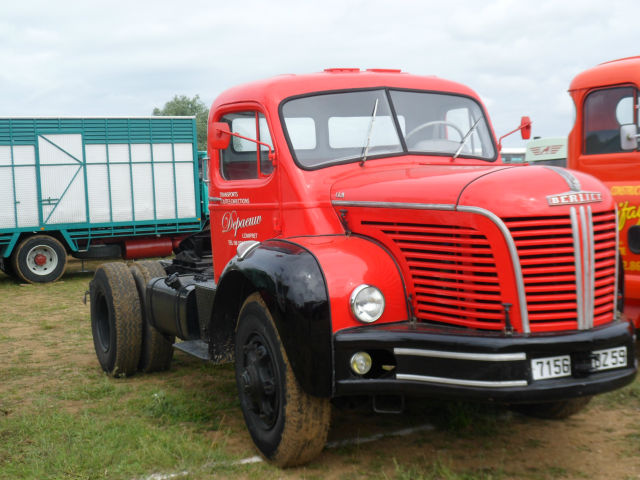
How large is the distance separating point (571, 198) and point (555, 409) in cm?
188

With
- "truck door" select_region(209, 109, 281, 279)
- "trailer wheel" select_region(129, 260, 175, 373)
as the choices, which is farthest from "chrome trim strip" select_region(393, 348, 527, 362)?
"trailer wheel" select_region(129, 260, 175, 373)

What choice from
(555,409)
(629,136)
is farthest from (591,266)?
(629,136)

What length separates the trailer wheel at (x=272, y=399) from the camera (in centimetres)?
395

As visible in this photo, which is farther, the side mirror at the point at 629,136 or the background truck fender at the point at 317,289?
the side mirror at the point at 629,136

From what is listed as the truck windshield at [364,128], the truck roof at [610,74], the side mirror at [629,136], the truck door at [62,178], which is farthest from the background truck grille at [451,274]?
the truck door at [62,178]

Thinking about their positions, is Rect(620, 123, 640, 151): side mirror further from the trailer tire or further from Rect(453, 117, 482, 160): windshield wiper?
the trailer tire

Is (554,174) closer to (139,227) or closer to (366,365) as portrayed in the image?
(366,365)

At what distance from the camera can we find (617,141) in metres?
6.68

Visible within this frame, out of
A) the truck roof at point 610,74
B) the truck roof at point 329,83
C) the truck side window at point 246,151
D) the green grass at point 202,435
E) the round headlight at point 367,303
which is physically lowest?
the green grass at point 202,435

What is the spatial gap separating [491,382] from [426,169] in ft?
4.92

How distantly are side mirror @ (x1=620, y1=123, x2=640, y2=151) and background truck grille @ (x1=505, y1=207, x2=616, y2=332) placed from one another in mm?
3111

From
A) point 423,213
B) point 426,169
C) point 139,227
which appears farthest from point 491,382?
point 139,227

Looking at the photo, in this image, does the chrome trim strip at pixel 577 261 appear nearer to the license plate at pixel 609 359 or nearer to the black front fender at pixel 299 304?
the license plate at pixel 609 359

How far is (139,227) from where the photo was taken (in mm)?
15750
